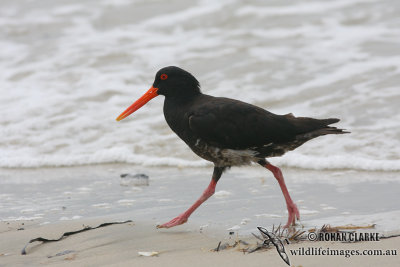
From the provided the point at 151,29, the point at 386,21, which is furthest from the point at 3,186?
the point at 386,21

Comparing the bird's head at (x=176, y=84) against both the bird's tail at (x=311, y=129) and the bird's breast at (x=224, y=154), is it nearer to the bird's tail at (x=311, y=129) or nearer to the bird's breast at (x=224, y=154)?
the bird's breast at (x=224, y=154)

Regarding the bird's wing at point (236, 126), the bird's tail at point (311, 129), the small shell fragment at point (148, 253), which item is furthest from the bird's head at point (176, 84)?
the small shell fragment at point (148, 253)

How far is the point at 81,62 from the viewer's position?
11.3m

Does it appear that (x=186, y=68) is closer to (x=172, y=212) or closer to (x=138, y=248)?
(x=172, y=212)

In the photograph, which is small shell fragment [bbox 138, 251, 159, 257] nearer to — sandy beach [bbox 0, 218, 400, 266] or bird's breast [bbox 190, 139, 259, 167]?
sandy beach [bbox 0, 218, 400, 266]

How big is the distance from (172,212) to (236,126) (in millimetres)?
975

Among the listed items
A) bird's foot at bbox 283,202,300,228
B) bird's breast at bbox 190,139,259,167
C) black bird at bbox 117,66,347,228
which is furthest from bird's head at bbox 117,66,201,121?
bird's foot at bbox 283,202,300,228

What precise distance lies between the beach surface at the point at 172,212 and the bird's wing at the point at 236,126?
0.62 metres

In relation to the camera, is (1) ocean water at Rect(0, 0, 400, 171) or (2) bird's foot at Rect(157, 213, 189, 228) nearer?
(2) bird's foot at Rect(157, 213, 189, 228)

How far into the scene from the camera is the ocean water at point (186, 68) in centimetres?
748

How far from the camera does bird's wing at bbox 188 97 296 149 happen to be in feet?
15.9

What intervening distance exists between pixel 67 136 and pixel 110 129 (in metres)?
0.59

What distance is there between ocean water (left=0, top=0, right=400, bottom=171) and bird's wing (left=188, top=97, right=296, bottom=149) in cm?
187

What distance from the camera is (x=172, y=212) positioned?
17.1 ft
